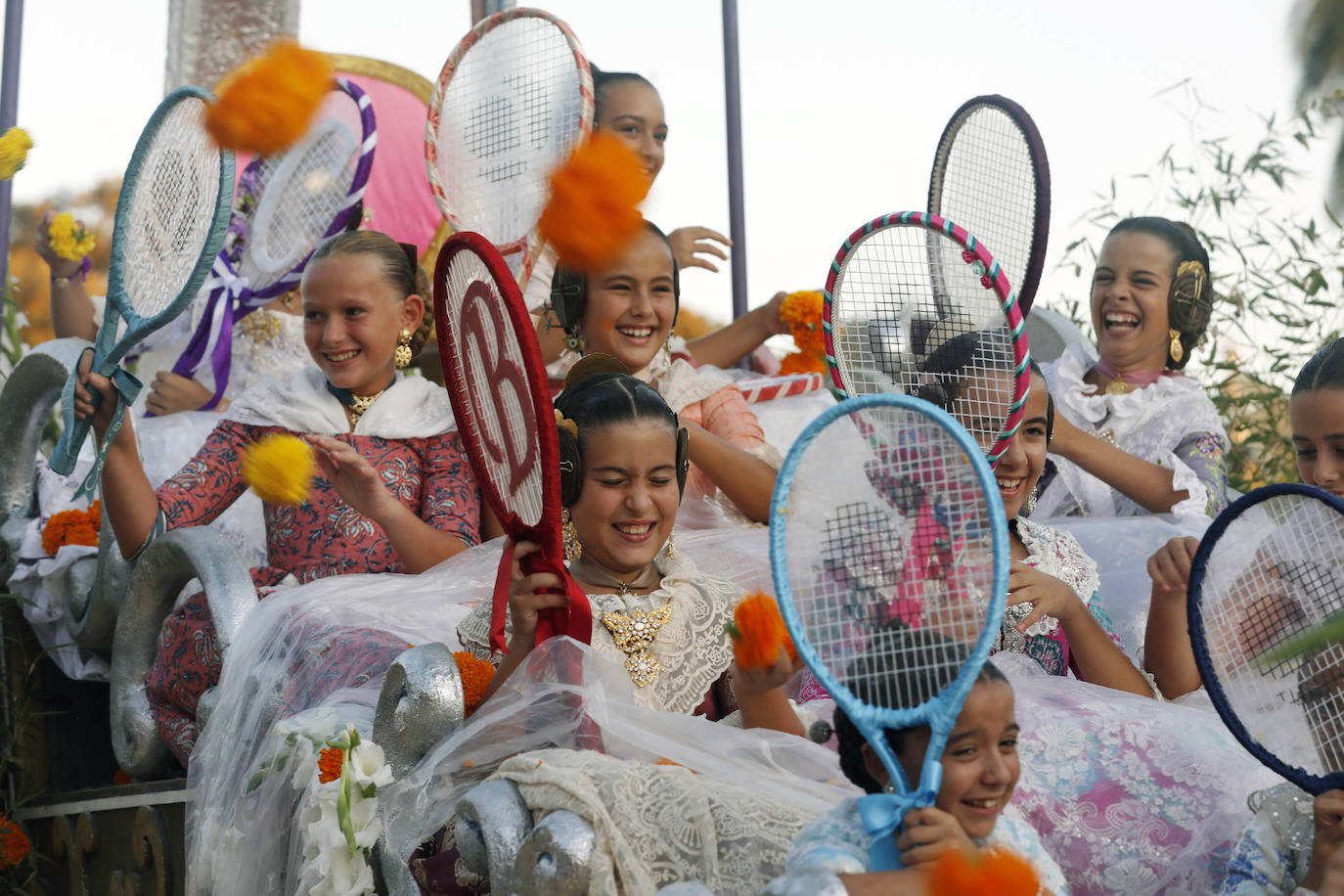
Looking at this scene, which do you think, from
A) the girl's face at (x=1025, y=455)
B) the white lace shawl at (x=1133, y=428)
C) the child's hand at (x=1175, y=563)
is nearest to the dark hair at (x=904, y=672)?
the child's hand at (x=1175, y=563)

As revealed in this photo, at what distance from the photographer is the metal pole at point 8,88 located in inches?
211

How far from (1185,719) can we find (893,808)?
95 cm

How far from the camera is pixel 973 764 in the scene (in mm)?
1850

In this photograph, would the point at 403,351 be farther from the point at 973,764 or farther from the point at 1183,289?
the point at 973,764

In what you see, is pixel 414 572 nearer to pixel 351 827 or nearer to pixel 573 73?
pixel 351 827

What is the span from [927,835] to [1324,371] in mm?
1506

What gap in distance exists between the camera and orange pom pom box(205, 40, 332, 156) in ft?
11.7

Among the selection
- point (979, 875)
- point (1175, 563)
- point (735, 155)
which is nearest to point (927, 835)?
point (979, 875)

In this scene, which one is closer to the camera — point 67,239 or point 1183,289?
point 1183,289

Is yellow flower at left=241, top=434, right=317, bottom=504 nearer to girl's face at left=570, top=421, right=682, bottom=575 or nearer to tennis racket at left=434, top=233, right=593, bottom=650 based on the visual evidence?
tennis racket at left=434, top=233, right=593, bottom=650

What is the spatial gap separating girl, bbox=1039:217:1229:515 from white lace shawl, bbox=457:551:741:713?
153 cm

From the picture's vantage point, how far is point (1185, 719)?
251cm

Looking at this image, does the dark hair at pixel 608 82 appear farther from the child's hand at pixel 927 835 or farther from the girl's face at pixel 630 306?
the child's hand at pixel 927 835

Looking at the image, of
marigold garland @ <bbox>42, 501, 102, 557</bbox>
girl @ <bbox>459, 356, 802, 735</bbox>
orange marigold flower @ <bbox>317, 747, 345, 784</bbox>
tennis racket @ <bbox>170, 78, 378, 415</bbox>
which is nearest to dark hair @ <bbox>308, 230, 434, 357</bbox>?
tennis racket @ <bbox>170, 78, 378, 415</bbox>
